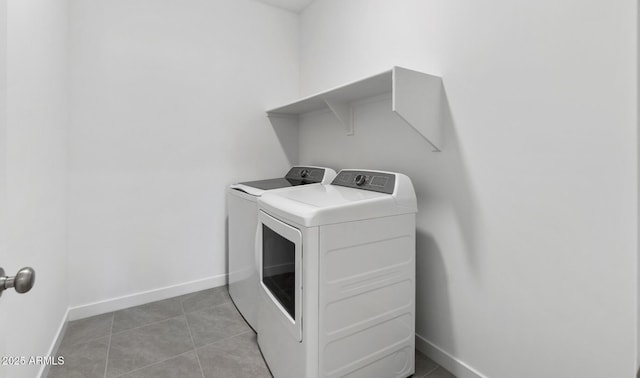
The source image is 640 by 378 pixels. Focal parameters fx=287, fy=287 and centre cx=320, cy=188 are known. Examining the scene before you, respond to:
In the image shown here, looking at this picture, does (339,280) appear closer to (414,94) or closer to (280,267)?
(280,267)

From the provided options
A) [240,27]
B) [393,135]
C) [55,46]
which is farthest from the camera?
[240,27]

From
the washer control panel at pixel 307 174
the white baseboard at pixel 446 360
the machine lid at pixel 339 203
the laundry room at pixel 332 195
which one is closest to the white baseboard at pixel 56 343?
the laundry room at pixel 332 195

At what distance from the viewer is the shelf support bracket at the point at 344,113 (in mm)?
2146

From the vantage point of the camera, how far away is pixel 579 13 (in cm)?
107

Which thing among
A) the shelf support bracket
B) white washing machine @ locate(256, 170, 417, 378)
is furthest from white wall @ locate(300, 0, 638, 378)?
the shelf support bracket

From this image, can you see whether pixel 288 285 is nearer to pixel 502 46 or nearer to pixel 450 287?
pixel 450 287

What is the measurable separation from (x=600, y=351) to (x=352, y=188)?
1249mm

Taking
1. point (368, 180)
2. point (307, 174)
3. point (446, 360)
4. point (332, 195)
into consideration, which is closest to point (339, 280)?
point (332, 195)

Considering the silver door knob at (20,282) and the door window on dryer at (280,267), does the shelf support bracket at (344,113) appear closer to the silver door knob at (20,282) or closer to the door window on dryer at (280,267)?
the door window on dryer at (280,267)

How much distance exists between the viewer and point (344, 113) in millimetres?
2193

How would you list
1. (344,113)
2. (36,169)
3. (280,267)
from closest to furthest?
(36,169) → (280,267) → (344,113)

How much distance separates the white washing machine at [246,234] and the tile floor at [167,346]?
6.0 inches

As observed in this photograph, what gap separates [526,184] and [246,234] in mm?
1621

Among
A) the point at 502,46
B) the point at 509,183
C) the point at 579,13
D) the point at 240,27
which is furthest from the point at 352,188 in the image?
the point at 240,27
